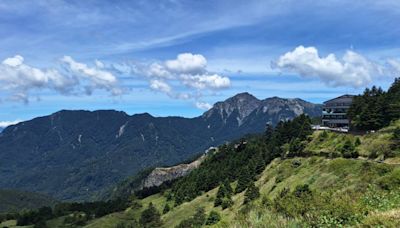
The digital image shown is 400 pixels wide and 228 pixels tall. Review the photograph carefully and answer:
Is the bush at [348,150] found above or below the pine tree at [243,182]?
above

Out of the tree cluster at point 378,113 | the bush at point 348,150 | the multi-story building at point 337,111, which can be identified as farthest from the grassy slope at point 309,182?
the multi-story building at point 337,111

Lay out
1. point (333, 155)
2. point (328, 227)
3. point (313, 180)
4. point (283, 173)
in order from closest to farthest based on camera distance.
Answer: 1. point (328, 227)
2. point (313, 180)
3. point (333, 155)
4. point (283, 173)

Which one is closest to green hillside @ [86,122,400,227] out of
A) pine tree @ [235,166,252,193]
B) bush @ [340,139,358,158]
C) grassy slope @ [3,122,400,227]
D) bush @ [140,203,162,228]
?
grassy slope @ [3,122,400,227]

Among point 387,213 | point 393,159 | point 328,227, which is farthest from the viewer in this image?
point 393,159

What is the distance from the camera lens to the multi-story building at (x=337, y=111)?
479 ft

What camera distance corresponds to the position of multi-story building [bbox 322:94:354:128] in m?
146

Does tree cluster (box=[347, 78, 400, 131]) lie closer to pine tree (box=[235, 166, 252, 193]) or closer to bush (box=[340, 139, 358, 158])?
bush (box=[340, 139, 358, 158])

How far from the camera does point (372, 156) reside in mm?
82875

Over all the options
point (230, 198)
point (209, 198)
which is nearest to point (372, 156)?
point (230, 198)

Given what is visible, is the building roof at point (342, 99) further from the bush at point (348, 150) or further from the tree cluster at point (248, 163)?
the bush at point (348, 150)

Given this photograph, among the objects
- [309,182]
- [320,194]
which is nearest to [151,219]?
[309,182]

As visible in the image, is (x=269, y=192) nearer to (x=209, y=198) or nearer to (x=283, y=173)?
(x=283, y=173)

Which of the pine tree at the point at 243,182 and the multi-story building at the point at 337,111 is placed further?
the multi-story building at the point at 337,111

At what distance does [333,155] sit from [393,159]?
18244 millimetres
